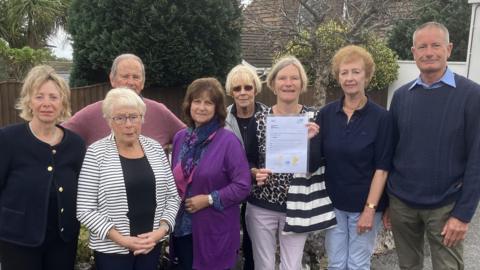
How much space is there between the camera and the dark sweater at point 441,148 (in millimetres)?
3158

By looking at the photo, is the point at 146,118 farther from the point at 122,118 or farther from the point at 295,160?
the point at 295,160

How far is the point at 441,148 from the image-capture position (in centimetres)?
322

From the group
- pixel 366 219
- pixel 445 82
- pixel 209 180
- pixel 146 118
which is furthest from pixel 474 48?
pixel 209 180

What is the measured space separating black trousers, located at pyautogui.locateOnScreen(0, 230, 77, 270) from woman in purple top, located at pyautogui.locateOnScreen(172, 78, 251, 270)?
0.79 m

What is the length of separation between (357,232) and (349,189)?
0.34m

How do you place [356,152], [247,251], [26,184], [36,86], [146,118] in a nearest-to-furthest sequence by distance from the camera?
[26,184] → [36,86] → [356,152] → [146,118] → [247,251]

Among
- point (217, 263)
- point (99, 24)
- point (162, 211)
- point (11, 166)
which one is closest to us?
point (11, 166)

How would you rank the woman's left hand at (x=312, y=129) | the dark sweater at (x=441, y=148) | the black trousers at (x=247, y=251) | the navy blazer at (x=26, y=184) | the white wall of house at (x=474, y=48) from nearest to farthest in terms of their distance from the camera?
the navy blazer at (x=26, y=184) → the dark sweater at (x=441, y=148) → the woman's left hand at (x=312, y=129) → the black trousers at (x=247, y=251) → the white wall of house at (x=474, y=48)

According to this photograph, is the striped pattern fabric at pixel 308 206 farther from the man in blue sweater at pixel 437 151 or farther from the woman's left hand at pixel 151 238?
the woman's left hand at pixel 151 238

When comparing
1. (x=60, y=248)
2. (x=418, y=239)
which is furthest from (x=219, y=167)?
(x=418, y=239)

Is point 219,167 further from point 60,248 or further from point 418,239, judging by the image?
point 418,239

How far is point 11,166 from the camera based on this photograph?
291 cm

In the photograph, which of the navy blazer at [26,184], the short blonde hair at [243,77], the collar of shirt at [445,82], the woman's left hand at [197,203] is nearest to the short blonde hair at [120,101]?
the navy blazer at [26,184]

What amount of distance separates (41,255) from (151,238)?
734 millimetres
